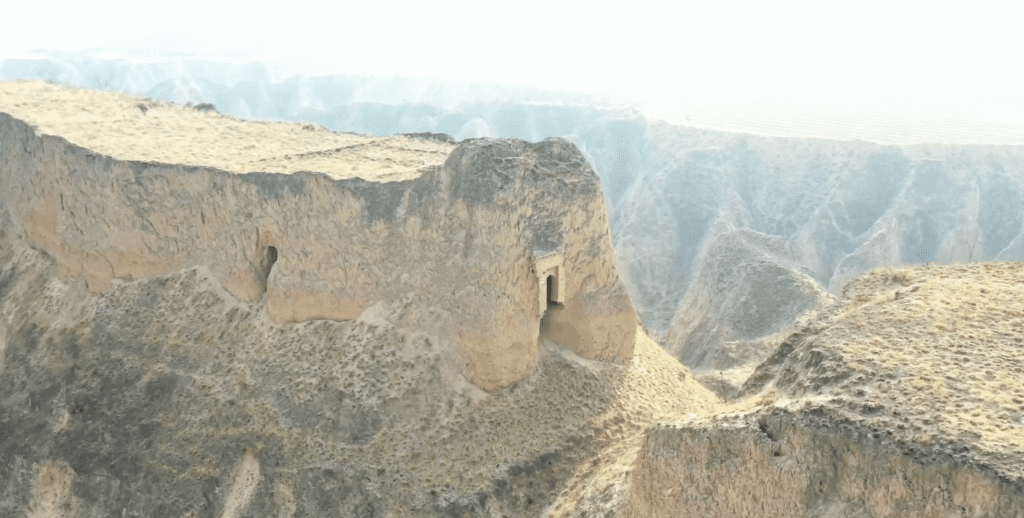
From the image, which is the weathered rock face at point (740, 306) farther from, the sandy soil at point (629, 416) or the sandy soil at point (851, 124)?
the sandy soil at point (851, 124)

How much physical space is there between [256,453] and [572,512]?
19.8 feet

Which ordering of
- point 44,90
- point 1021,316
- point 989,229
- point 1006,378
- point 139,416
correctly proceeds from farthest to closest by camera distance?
point 989,229 → point 44,90 → point 139,416 → point 1021,316 → point 1006,378

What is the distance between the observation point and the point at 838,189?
186ft

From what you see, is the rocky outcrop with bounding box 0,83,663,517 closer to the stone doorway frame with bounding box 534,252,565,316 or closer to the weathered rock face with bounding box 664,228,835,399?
the stone doorway frame with bounding box 534,252,565,316

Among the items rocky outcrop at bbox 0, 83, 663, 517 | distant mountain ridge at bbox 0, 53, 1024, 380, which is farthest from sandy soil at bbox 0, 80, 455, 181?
distant mountain ridge at bbox 0, 53, 1024, 380

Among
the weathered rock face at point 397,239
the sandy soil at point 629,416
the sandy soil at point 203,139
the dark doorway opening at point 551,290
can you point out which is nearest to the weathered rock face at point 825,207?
the sandy soil at point 629,416

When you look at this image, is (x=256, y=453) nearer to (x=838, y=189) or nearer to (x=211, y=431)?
(x=211, y=431)

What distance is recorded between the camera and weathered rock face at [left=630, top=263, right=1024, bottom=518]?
25.7 feet

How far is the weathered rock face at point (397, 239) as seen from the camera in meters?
14.7

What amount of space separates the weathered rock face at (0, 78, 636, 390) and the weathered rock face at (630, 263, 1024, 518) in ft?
15.9

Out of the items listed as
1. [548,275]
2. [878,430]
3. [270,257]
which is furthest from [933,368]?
[270,257]

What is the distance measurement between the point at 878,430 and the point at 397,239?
31.7 feet

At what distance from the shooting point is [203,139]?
795 inches

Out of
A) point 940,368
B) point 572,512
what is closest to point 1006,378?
point 940,368
